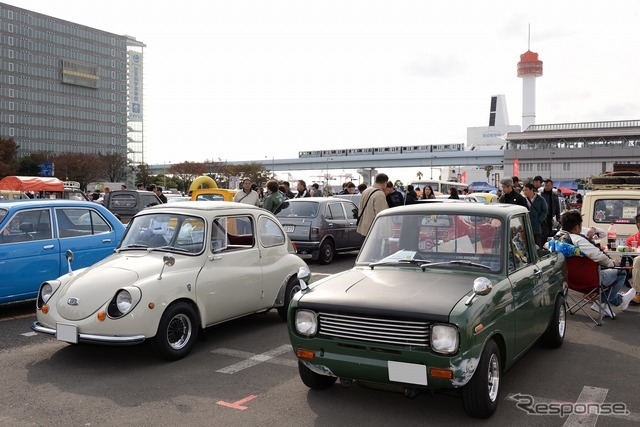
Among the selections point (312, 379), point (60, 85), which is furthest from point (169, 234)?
point (60, 85)

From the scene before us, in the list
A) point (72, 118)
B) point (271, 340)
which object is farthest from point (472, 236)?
point (72, 118)

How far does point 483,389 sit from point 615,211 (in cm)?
810

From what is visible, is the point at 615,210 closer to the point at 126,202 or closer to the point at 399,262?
the point at 399,262

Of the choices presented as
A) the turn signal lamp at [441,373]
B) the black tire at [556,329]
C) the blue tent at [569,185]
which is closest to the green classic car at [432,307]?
the turn signal lamp at [441,373]

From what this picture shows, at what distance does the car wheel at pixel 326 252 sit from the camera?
45.9 feet

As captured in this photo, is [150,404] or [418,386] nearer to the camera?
[418,386]

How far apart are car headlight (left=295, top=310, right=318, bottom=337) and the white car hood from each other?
2053 millimetres

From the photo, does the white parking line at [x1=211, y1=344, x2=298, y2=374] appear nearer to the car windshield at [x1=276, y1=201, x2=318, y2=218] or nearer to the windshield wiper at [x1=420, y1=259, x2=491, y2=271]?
the windshield wiper at [x1=420, y1=259, x2=491, y2=271]

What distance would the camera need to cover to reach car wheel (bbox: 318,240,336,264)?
1399 cm

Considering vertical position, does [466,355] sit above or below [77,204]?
below

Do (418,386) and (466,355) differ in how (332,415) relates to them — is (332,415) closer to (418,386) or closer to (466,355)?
(418,386)

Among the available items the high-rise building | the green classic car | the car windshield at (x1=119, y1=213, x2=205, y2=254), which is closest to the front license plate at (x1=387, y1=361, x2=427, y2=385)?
the green classic car

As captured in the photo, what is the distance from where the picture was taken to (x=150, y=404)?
482 cm

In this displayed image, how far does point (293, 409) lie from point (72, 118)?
436 ft
